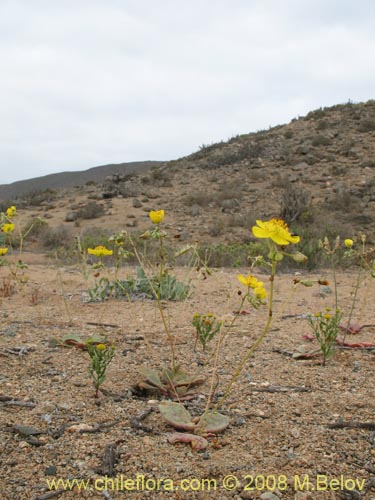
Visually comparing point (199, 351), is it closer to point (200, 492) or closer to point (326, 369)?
point (326, 369)

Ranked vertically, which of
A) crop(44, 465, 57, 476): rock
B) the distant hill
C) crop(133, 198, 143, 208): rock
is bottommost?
crop(44, 465, 57, 476): rock

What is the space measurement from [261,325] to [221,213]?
972 cm

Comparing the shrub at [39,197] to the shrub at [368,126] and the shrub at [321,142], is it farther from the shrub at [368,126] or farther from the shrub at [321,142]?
the shrub at [368,126]

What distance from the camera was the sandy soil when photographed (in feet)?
4.71

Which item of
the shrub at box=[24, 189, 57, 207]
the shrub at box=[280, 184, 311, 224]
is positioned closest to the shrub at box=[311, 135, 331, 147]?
the shrub at box=[280, 184, 311, 224]

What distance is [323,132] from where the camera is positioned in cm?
1931

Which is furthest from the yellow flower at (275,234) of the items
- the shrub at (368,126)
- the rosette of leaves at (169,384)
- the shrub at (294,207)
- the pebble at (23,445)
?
the shrub at (368,126)

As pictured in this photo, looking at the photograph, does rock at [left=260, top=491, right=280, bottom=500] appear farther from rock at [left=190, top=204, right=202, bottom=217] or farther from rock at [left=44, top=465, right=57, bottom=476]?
rock at [left=190, top=204, right=202, bottom=217]

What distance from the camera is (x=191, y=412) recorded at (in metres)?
1.96

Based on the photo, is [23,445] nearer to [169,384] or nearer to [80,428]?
[80,428]

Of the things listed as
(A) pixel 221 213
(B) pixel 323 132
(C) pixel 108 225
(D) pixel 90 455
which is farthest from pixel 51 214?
(D) pixel 90 455

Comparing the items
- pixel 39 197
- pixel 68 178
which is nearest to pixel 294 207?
pixel 39 197

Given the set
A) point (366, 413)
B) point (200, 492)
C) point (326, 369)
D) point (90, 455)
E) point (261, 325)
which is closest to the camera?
point (200, 492)

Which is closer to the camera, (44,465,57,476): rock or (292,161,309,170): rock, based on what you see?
(44,465,57,476): rock
